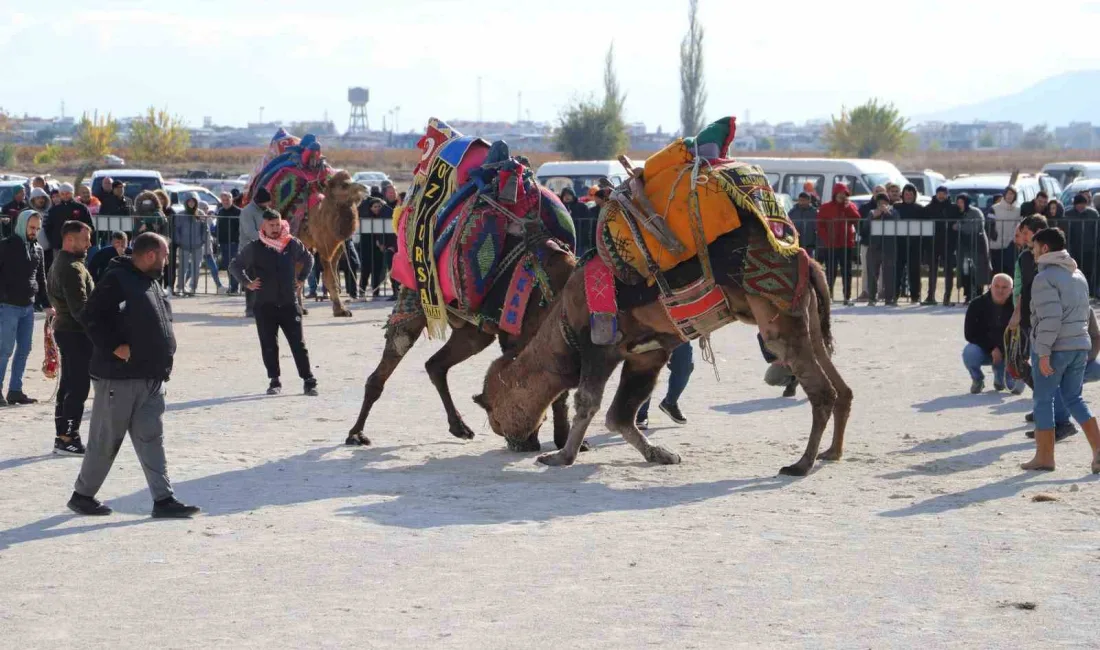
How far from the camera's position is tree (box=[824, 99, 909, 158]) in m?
82.2

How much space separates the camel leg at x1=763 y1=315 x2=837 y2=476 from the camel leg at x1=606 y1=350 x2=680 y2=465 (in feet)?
2.76

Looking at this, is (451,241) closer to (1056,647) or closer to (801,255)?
(801,255)

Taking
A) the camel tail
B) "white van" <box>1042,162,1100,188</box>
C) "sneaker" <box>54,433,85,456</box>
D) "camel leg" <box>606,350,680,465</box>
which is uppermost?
"white van" <box>1042,162,1100,188</box>

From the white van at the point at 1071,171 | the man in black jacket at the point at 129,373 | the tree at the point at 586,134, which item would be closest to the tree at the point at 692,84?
the tree at the point at 586,134

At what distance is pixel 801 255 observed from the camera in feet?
30.7

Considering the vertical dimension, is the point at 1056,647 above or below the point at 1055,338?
below

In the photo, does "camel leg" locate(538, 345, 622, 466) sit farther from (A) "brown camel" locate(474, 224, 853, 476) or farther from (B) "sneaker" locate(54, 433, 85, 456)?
(B) "sneaker" locate(54, 433, 85, 456)

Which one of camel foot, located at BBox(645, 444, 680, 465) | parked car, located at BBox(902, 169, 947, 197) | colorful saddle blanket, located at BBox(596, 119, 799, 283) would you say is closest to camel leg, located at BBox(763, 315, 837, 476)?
colorful saddle blanket, located at BBox(596, 119, 799, 283)

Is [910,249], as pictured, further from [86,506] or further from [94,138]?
[94,138]

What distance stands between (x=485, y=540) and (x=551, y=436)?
3.61 m

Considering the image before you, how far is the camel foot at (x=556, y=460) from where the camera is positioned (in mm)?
9844

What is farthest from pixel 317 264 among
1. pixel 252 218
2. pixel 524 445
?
pixel 524 445

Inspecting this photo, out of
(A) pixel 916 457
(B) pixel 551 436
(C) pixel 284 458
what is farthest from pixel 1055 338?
(C) pixel 284 458

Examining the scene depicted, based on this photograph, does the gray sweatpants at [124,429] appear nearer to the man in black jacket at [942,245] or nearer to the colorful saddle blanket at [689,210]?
the colorful saddle blanket at [689,210]
